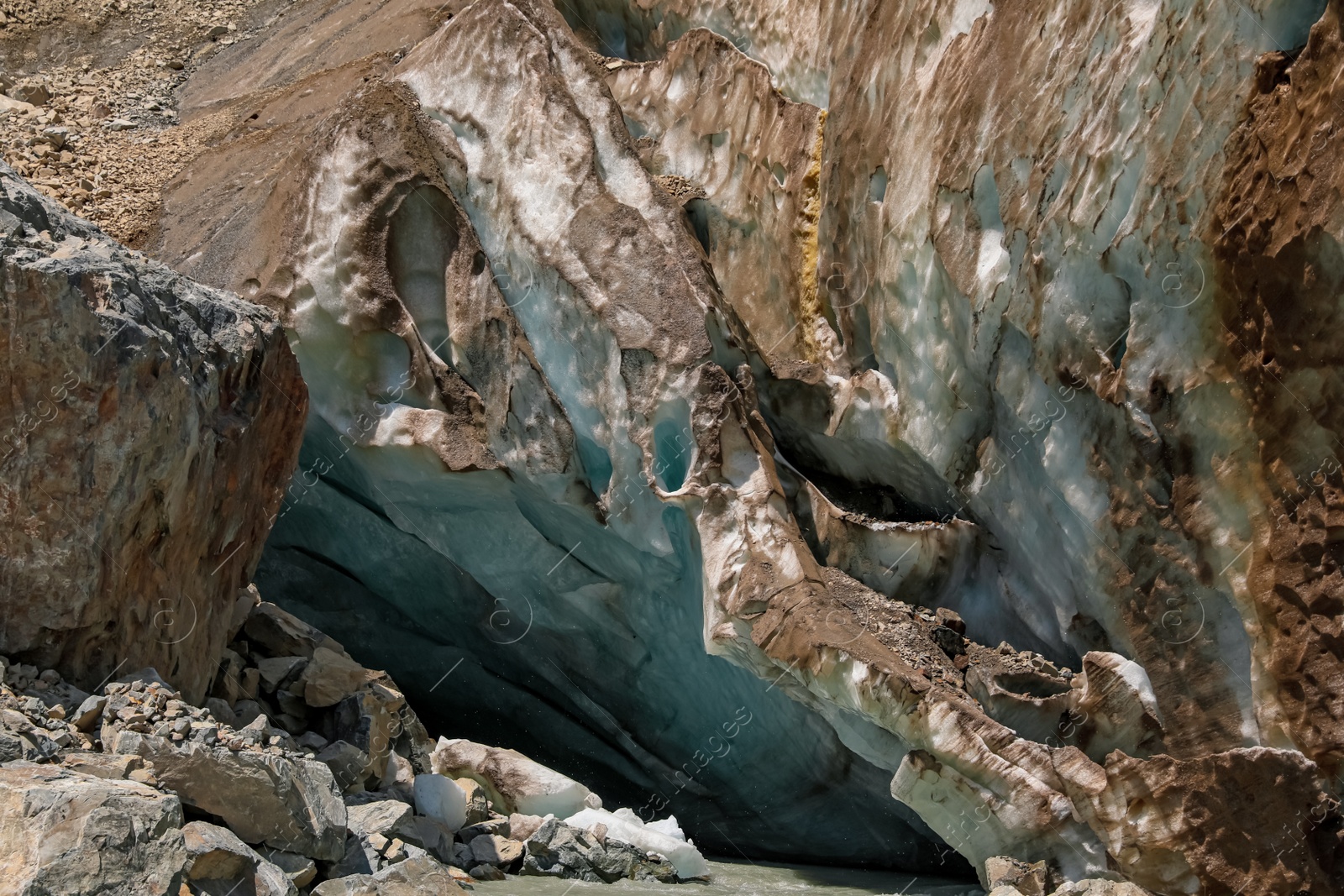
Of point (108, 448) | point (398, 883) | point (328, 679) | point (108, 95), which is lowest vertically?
point (398, 883)

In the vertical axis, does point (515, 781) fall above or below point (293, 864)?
below

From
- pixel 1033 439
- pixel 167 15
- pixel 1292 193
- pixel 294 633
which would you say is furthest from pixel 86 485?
pixel 167 15

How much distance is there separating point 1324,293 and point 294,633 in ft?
16.7

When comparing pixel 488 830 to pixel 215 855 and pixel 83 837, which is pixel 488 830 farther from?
pixel 83 837

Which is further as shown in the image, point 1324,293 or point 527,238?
point 527,238

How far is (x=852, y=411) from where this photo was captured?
7.18 meters

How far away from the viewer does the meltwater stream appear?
228 inches

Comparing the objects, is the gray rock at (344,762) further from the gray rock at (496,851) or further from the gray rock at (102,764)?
the gray rock at (102,764)

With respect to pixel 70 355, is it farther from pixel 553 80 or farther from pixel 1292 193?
pixel 1292 193

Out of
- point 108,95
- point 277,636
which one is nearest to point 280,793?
point 277,636

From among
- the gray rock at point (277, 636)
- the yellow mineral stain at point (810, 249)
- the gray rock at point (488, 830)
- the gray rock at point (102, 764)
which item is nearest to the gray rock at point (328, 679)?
the gray rock at point (277, 636)

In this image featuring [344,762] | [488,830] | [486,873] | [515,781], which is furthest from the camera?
[515,781]

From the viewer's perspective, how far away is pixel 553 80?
7633 millimetres

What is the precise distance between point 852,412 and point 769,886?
2.49 metres
